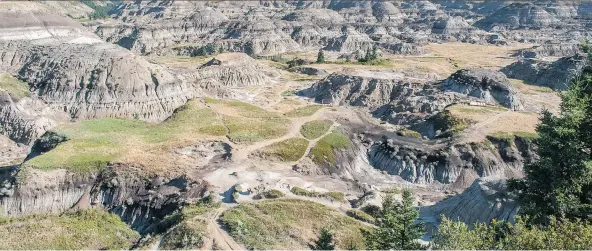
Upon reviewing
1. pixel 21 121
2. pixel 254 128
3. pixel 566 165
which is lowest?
pixel 21 121

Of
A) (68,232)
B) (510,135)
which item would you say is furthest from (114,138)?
(510,135)

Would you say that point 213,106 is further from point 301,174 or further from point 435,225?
point 435,225

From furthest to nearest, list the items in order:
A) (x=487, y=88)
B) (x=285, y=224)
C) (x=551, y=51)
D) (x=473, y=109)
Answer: (x=551, y=51)
(x=487, y=88)
(x=473, y=109)
(x=285, y=224)

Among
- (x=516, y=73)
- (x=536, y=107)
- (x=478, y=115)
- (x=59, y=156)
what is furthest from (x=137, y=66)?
(x=516, y=73)

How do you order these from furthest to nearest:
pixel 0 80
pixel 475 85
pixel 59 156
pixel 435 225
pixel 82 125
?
pixel 475 85, pixel 0 80, pixel 82 125, pixel 59 156, pixel 435 225

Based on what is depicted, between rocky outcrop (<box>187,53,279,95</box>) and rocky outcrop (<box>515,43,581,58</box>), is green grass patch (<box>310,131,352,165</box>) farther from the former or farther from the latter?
rocky outcrop (<box>515,43,581,58</box>)

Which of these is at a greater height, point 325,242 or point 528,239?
point 528,239

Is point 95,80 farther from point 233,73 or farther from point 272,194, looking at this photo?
point 272,194
